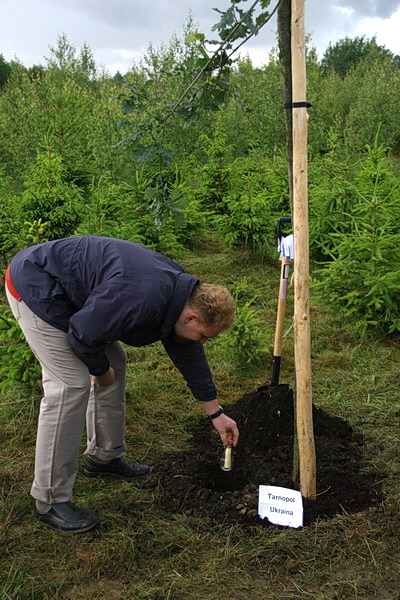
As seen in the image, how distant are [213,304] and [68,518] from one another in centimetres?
133

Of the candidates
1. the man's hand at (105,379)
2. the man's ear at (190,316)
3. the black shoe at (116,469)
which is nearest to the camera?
the man's ear at (190,316)

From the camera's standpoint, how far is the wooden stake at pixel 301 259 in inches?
99.0

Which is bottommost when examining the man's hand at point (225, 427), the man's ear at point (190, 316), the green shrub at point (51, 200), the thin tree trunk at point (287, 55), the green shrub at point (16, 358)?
the man's hand at point (225, 427)

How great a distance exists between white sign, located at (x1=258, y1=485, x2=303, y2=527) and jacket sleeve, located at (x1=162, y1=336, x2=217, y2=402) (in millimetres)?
581

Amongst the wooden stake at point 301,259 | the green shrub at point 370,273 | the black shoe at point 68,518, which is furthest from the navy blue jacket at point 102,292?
the green shrub at point 370,273

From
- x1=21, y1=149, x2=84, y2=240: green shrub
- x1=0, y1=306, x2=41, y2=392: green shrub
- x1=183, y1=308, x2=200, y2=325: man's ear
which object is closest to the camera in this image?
x1=183, y1=308, x2=200, y2=325: man's ear

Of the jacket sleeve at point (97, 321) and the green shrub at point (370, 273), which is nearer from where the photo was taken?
the jacket sleeve at point (97, 321)

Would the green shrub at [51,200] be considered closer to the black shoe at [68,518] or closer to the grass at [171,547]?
the grass at [171,547]

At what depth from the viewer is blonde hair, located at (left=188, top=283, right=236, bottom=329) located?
7.72ft

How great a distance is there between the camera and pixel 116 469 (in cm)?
324

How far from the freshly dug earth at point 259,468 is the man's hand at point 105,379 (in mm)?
721

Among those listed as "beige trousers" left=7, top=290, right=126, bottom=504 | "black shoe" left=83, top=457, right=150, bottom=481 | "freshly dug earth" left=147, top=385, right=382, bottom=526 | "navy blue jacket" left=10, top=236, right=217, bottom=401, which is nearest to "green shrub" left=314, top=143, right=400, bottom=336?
"freshly dug earth" left=147, top=385, right=382, bottom=526

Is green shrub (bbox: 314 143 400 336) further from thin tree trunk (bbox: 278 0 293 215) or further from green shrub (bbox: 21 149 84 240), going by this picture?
green shrub (bbox: 21 149 84 240)

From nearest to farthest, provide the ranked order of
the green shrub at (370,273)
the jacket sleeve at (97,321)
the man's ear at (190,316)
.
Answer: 1. the jacket sleeve at (97,321)
2. the man's ear at (190,316)
3. the green shrub at (370,273)
